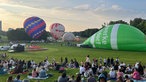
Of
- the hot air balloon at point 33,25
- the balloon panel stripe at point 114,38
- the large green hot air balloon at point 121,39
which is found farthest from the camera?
the hot air balloon at point 33,25

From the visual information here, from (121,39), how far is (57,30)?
157 ft

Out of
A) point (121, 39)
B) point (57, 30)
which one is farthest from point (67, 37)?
point (121, 39)

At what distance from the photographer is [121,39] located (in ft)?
170

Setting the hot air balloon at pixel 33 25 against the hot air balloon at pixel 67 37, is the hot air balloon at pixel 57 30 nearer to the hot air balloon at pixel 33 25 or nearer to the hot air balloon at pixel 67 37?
the hot air balloon at pixel 67 37

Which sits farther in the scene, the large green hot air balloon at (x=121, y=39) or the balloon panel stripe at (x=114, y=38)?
the balloon panel stripe at (x=114, y=38)

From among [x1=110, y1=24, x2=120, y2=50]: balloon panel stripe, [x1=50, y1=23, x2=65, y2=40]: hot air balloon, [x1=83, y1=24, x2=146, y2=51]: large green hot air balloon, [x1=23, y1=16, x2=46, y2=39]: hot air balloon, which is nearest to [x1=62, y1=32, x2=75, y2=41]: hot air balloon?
[x1=50, y1=23, x2=65, y2=40]: hot air balloon

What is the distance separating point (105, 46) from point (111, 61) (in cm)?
2273

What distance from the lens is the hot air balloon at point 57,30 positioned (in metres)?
95.9

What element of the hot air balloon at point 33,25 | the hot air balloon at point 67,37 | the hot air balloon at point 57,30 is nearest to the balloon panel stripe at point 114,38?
the hot air balloon at point 33,25

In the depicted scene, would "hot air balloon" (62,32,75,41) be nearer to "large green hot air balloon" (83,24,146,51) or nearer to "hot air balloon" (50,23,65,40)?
"hot air balloon" (50,23,65,40)

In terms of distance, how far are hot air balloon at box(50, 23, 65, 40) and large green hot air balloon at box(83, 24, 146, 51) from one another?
41.3 metres

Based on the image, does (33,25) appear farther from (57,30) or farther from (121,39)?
(57,30)

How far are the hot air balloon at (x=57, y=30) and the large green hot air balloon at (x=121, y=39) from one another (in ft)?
135

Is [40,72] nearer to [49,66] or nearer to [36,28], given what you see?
[49,66]
